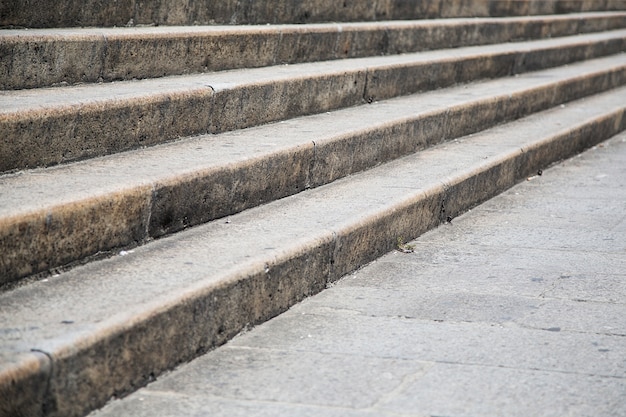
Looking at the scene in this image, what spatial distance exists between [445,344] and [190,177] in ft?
4.30

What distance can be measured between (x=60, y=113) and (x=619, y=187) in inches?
171

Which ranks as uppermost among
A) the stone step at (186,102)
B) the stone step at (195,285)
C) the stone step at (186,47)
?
the stone step at (186,47)

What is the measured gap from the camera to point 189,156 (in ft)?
15.0

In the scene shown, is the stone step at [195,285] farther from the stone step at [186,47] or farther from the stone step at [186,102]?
the stone step at [186,47]

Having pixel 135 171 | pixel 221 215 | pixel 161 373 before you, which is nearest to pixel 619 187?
pixel 221 215

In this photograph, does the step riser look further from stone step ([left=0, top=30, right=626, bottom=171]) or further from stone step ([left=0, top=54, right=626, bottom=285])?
stone step ([left=0, top=54, right=626, bottom=285])

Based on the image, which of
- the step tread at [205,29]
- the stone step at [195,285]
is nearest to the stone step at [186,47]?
the step tread at [205,29]

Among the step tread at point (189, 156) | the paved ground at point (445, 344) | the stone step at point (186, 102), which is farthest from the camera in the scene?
the stone step at point (186, 102)

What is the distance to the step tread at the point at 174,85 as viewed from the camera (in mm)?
4262

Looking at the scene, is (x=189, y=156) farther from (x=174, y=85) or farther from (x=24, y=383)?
(x=24, y=383)

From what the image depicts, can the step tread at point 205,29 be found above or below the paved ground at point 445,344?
above

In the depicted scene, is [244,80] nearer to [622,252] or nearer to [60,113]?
[60,113]

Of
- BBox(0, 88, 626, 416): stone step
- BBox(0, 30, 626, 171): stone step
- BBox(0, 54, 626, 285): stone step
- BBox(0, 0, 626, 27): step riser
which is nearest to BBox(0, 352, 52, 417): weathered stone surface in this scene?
BBox(0, 88, 626, 416): stone step

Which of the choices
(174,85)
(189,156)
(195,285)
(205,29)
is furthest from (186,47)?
(195,285)
